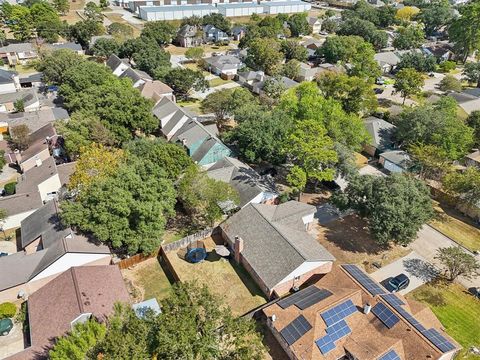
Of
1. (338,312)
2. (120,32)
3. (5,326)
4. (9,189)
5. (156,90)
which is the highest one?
(120,32)

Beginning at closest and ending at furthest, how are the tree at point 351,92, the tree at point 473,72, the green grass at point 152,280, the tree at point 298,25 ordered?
the green grass at point 152,280
the tree at point 351,92
the tree at point 473,72
the tree at point 298,25

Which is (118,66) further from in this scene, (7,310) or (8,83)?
(7,310)

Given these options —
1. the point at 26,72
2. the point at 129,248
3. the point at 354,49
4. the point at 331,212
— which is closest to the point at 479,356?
the point at 331,212

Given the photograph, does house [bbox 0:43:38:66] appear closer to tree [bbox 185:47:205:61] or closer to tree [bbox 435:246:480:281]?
tree [bbox 185:47:205:61]

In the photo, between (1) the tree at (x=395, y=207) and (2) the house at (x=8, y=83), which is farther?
(2) the house at (x=8, y=83)

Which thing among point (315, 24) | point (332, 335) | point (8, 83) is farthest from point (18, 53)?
point (332, 335)

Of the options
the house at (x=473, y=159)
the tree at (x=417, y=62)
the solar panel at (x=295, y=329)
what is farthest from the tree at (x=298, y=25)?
the solar panel at (x=295, y=329)

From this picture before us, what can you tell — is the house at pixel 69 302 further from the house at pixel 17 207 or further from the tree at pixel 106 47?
the tree at pixel 106 47
